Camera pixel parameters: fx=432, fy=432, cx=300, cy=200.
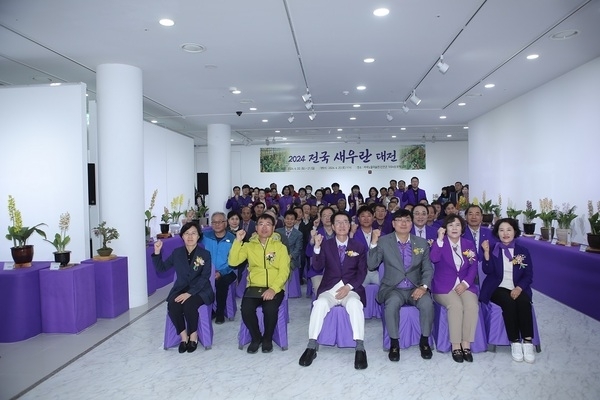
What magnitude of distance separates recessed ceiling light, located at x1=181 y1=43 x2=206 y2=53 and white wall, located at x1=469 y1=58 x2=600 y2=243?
5.29 meters

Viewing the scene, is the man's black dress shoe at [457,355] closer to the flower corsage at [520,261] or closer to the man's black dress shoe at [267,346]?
the flower corsage at [520,261]

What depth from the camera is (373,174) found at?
15.8 m

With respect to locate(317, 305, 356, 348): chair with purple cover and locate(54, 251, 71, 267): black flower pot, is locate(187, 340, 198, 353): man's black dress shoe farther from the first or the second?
locate(54, 251, 71, 267): black flower pot

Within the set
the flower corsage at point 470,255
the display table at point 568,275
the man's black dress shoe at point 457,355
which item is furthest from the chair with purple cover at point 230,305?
the display table at point 568,275

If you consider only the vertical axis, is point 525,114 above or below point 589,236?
→ above

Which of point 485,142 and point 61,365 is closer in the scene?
point 61,365

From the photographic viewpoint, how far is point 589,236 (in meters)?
4.97

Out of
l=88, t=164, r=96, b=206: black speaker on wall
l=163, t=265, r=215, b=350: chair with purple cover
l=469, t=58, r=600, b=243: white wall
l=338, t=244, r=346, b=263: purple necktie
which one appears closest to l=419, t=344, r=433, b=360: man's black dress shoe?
l=338, t=244, r=346, b=263: purple necktie

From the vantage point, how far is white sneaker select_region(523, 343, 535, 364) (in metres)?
3.62

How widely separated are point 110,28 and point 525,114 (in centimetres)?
714

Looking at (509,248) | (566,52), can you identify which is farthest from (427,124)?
(509,248)

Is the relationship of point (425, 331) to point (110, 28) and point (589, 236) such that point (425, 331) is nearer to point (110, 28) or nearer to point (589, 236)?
point (589, 236)

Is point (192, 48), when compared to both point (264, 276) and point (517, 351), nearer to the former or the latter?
point (264, 276)

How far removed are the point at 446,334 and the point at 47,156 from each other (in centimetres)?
519
